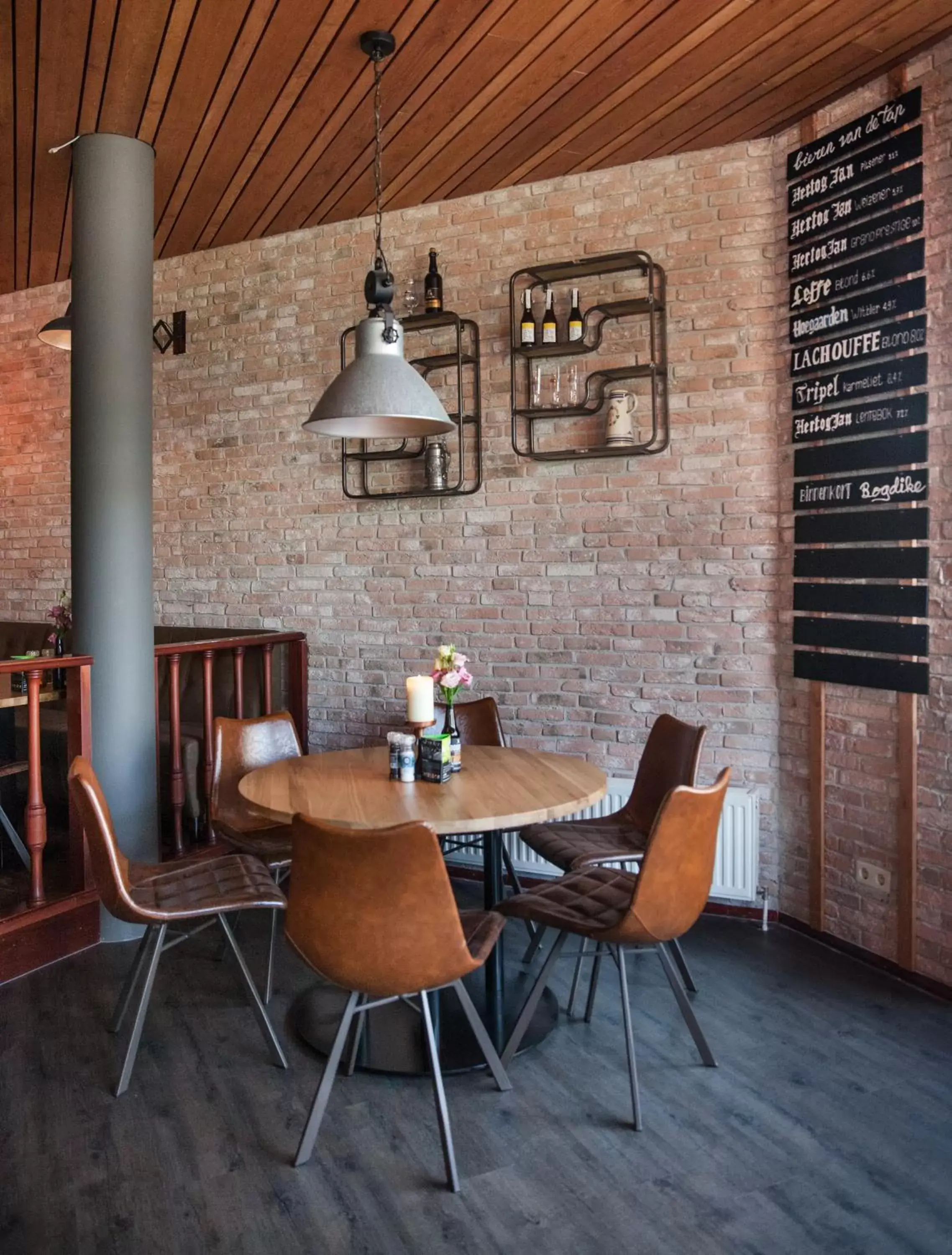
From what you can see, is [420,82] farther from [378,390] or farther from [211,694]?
[211,694]

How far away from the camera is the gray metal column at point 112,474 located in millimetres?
3783

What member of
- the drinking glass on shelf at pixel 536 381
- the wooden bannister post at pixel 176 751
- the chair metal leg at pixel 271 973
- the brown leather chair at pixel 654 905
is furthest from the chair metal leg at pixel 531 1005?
the drinking glass on shelf at pixel 536 381

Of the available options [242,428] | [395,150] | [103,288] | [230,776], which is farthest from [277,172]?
[230,776]

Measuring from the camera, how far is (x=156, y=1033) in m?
2.95

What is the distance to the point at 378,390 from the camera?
8.80ft

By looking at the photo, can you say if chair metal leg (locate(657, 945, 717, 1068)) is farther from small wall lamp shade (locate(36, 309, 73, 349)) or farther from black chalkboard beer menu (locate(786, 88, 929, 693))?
small wall lamp shade (locate(36, 309, 73, 349))

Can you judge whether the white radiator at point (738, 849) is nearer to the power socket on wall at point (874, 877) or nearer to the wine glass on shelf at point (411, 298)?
the power socket on wall at point (874, 877)

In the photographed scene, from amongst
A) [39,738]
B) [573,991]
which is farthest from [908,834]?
[39,738]

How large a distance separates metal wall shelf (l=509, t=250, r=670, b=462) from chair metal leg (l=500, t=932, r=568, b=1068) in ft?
7.54

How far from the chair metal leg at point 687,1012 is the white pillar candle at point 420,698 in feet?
3.58

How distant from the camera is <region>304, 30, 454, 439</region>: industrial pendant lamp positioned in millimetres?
2676

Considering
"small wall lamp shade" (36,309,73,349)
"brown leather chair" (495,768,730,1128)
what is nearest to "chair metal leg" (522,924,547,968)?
"brown leather chair" (495,768,730,1128)

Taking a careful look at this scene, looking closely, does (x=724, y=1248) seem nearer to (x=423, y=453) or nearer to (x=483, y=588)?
(x=483, y=588)

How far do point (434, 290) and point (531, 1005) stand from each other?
336 cm
